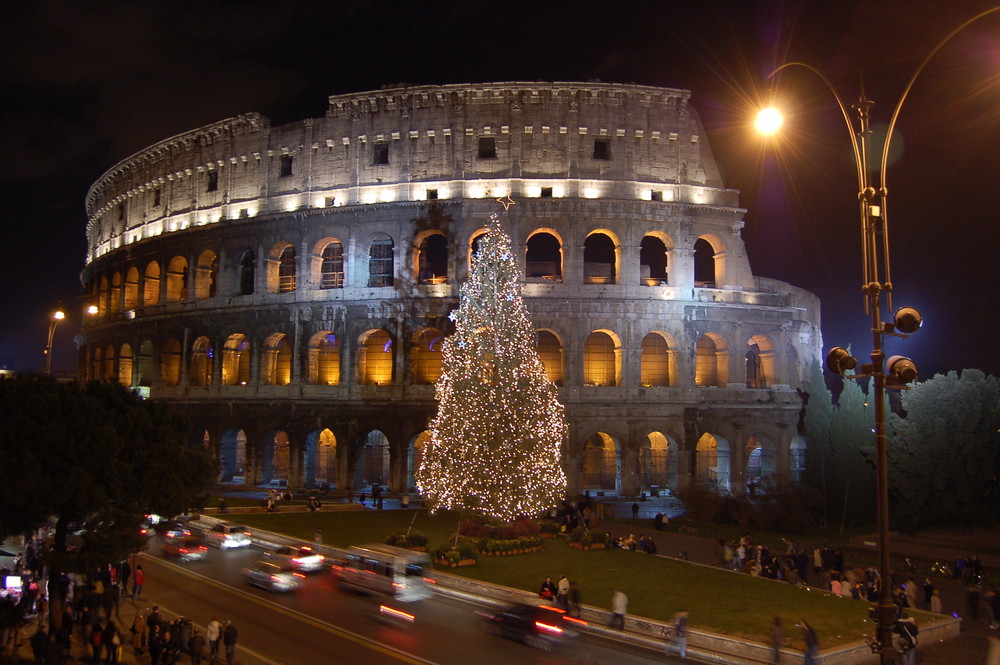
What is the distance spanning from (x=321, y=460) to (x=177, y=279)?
1465cm

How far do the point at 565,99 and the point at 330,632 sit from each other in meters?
28.4

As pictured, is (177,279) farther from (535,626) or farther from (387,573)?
(535,626)

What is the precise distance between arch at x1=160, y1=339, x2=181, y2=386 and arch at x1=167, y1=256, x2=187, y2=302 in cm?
271

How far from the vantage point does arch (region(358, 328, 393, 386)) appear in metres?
38.0

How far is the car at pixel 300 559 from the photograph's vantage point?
2023 centimetres

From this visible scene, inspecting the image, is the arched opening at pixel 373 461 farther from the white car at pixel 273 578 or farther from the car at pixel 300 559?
the white car at pixel 273 578

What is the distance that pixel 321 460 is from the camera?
129 feet

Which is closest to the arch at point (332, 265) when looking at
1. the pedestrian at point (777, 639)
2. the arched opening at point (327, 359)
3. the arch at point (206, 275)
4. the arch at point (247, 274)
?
the arched opening at point (327, 359)

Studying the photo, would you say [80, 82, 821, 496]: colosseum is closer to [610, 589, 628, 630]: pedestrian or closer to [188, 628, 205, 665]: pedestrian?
[610, 589, 628, 630]: pedestrian

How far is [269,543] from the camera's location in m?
24.7

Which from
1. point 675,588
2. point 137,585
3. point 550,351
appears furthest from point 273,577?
point 550,351

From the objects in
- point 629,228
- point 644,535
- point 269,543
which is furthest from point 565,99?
point 269,543

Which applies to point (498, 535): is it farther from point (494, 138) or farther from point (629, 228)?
point (494, 138)

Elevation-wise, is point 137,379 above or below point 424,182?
below
